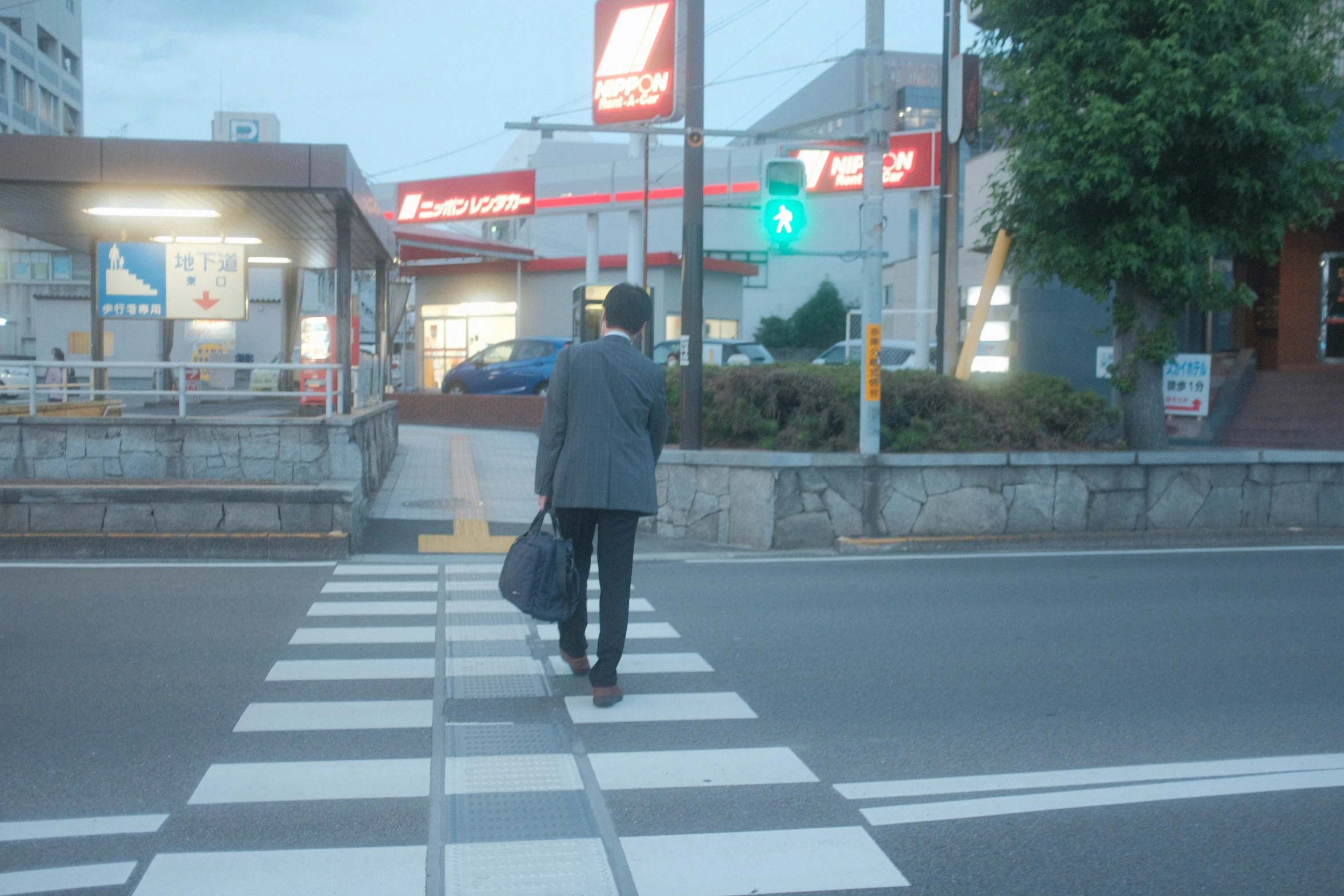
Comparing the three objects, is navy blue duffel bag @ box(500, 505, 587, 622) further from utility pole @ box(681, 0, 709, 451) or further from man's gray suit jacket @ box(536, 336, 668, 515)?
utility pole @ box(681, 0, 709, 451)

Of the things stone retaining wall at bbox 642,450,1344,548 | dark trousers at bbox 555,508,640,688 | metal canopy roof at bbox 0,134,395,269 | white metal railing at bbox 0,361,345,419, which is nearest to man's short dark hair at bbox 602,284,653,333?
dark trousers at bbox 555,508,640,688

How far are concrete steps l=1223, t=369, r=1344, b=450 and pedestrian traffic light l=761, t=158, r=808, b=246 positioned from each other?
331 inches

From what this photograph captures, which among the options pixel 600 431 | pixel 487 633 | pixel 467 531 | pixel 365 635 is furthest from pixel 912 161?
pixel 600 431

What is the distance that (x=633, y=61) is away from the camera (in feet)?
83.0

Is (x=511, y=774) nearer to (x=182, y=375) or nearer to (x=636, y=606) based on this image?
(x=636, y=606)

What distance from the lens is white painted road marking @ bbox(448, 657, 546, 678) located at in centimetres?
630

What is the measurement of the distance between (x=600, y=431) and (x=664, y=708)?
140cm

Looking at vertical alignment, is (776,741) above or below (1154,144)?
below

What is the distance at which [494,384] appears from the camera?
2706cm

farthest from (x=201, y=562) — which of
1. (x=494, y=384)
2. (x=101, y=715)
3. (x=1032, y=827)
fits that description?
(x=494, y=384)

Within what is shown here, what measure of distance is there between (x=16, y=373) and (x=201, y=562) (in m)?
20.1

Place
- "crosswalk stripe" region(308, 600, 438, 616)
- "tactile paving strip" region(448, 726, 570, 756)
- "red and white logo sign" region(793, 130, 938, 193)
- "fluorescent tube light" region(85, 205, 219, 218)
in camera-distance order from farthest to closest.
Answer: "red and white logo sign" region(793, 130, 938, 193), "fluorescent tube light" region(85, 205, 219, 218), "crosswalk stripe" region(308, 600, 438, 616), "tactile paving strip" region(448, 726, 570, 756)

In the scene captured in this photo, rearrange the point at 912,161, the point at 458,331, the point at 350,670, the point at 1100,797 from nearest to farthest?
the point at 1100,797, the point at 350,670, the point at 912,161, the point at 458,331

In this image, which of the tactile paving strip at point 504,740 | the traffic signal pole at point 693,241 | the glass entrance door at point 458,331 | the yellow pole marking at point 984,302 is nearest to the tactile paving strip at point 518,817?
the tactile paving strip at point 504,740
